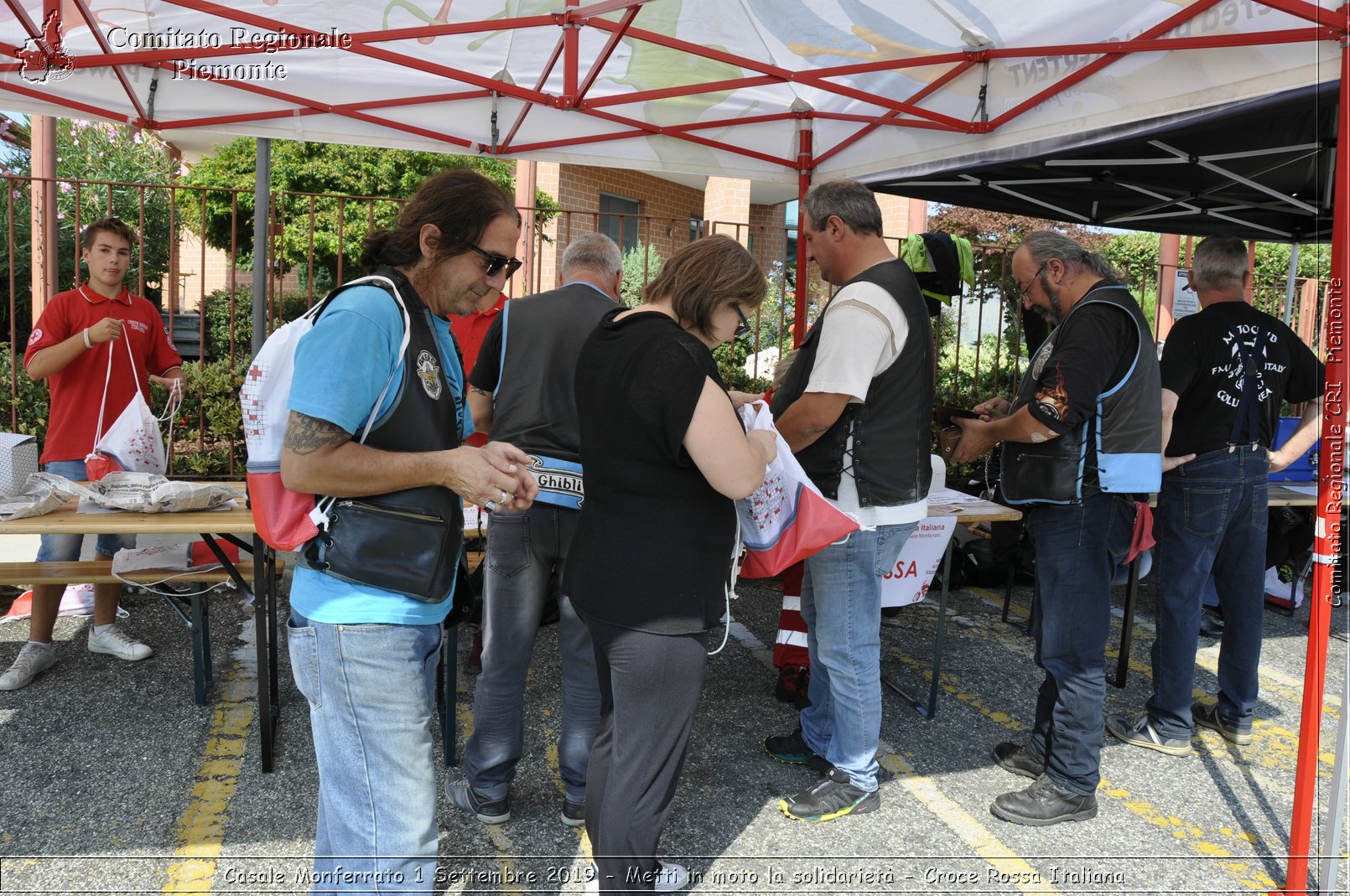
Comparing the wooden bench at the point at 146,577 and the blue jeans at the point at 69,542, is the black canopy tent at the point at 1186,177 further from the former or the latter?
the blue jeans at the point at 69,542

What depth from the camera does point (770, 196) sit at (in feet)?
58.6

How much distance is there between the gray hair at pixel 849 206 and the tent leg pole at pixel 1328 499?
1161 mm

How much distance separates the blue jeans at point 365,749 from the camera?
1612 mm

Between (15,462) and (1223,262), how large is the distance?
451 cm

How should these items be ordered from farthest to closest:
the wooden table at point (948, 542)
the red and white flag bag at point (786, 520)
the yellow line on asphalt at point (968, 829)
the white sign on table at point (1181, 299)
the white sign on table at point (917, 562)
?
the white sign on table at point (1181, 299) → the wooden table at point (948, 542) → the white sign on table at point (917, 562) → the yellow line on asphalt at point (968, 829) → the red and white flag bag at point (786, 520)

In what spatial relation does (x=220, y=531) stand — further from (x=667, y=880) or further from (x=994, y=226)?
(x=994, y=226)

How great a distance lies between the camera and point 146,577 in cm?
348

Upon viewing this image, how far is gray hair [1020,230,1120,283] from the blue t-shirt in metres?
2.34

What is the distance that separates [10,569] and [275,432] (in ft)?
8.75

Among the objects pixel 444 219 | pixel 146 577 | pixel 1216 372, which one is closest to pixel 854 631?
pixel 444 219

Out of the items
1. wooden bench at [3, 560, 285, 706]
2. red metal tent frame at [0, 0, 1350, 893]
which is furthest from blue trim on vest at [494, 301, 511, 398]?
wooden bench at [3, 560, 285, 706]

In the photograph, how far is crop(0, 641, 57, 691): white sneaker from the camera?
3652mm

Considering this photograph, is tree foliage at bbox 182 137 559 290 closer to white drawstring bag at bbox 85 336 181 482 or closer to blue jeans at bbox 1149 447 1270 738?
white drawstring bag at bbox 85 336 181 482

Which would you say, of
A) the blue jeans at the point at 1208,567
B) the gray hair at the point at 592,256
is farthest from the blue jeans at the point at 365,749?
the blue jeans at the point at 1208,567
